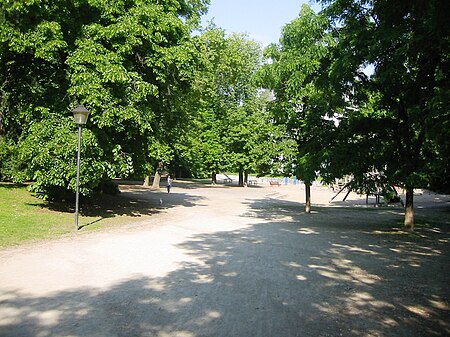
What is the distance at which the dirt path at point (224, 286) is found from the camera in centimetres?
461

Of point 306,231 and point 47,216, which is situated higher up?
point 47,216

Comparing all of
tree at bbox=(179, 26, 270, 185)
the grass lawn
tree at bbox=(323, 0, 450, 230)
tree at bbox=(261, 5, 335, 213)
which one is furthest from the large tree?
tree at bbox=(179, 26, 270, 185)

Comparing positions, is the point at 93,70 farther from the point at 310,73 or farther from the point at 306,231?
the point at 306,231

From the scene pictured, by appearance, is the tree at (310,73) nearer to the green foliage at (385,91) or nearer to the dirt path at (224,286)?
the green foliage at (385,91)

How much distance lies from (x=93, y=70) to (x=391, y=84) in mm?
10558

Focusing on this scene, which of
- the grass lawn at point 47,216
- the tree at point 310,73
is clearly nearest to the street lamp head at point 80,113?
the grass lawn at point 47,216

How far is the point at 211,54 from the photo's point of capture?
30.6 metres

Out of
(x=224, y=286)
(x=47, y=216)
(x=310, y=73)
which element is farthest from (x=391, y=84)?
(x=47, y=216)

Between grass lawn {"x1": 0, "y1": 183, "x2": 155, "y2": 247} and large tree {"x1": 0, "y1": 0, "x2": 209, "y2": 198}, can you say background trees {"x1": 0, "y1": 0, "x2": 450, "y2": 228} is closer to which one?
large tree {"x1": 0, "y1": 0, "x2": 209, "y2": 198}

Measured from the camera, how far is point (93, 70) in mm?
12500

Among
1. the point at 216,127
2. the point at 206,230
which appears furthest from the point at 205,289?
the point at 216,127

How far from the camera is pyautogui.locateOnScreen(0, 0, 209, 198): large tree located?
1224cm

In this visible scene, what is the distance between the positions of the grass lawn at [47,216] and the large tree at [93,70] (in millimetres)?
1251

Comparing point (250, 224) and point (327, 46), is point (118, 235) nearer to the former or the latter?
point (250, 224)
